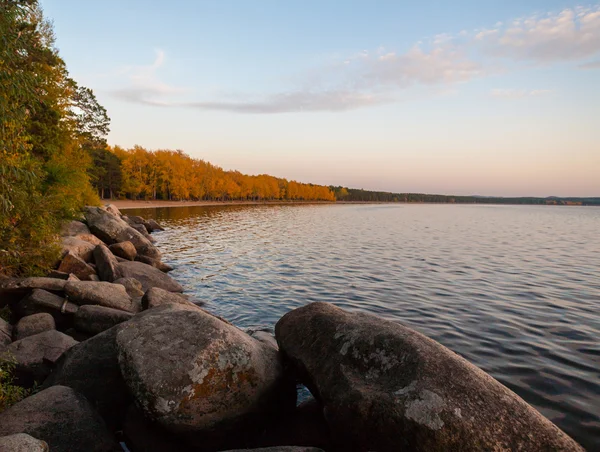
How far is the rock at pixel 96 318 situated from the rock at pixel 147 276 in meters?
5.76

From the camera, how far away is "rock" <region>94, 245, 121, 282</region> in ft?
48.4

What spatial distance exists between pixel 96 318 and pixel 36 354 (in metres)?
1.87

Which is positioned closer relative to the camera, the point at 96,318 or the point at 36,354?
the point at 36,354

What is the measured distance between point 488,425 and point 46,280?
12121 millimetres

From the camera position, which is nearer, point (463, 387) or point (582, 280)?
point (463, 387)

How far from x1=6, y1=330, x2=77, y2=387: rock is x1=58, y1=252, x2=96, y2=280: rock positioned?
6.65 meters

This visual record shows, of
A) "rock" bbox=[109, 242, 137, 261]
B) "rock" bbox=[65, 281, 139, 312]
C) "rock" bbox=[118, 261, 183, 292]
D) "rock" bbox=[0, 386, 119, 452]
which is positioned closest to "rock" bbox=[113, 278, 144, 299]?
"rock" bbox=[118, 261, 183, 292]

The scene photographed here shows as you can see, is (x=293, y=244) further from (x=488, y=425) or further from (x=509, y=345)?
(x=488, y=425)

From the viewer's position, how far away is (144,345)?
5801 mm

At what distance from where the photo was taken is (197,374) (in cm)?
540

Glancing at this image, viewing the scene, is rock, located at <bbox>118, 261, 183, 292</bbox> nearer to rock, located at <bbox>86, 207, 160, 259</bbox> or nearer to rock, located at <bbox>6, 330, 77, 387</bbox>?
rock, located at <bbox>86, 207, 160, 259</bbox>

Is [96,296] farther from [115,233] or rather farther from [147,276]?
[115,233]

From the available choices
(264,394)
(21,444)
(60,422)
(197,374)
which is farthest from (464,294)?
(21,444)

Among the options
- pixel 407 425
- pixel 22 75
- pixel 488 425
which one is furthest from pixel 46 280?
pixel 488 425
